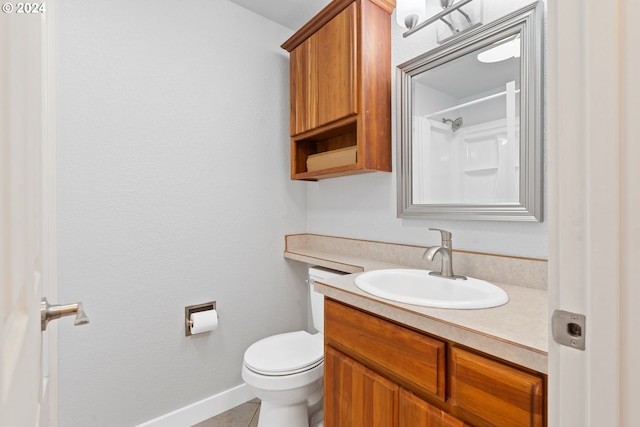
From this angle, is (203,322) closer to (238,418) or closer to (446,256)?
(238,418)

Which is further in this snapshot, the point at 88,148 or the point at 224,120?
the point at 224,120

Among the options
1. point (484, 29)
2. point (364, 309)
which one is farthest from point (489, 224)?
point (484, 29)

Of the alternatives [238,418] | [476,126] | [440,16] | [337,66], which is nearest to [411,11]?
[440,16]

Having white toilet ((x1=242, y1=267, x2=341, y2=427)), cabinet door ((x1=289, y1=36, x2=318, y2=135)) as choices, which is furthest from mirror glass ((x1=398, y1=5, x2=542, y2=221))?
white toilet ((x1=242, y1=267, x2=341, y2=427))

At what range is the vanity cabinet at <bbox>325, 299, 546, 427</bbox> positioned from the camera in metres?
0.68

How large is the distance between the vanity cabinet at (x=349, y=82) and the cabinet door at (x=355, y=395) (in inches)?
35.2

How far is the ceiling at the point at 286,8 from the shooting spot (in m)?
1.78

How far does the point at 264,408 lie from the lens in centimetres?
145

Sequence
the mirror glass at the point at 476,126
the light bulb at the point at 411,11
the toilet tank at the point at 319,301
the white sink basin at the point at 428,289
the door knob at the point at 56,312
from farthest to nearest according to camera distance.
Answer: the toilet tank at the point at 319,301, the light bulb at the point at 411,11, the mirror glass at the point at 476,126, the white sink basin at the point at 428,289, the door knob at the point at 56,312

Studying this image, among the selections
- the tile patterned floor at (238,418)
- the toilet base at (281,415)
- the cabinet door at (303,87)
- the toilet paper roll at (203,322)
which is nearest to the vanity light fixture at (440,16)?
the cabinet door at (303,87)

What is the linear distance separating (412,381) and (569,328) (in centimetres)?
55

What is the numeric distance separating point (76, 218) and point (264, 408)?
1225mm

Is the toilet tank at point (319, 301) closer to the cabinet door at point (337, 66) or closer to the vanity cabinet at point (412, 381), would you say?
the vanity cabinet at point (412, 381)

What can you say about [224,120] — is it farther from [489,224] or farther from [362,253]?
[489,224]
